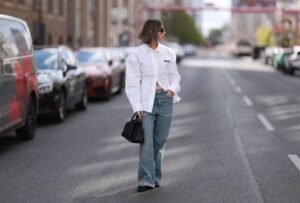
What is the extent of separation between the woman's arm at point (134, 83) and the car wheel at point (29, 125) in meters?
4.04

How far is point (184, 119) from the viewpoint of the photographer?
13.8 metres

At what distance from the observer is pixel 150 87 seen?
661cm

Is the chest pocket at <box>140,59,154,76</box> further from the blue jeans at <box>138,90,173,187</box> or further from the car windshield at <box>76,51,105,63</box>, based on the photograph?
the car windshield at <box>76,51,105,63</box>

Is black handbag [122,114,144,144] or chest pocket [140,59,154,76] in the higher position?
chest pocket [140,59,154,76]

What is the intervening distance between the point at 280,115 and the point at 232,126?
2.56 m

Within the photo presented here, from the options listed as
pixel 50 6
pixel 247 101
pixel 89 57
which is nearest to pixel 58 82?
pixel 89 57

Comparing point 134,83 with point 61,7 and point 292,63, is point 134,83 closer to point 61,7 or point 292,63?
point 292,63

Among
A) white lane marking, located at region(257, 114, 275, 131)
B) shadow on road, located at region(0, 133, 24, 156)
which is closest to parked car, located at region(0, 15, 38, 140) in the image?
shadow on road, located at region(0, 133, 24, 156)

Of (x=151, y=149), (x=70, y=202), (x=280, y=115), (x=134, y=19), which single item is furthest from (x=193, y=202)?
(x=134, y=19)

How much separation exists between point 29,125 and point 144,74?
14.0ft

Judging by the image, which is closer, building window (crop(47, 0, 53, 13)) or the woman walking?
the woman walking

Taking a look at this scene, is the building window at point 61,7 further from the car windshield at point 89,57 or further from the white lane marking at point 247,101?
the white lane marking at point 247,101

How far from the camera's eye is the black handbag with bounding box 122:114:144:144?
21.6ft

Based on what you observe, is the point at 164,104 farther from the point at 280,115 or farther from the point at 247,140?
the point at 280,115
